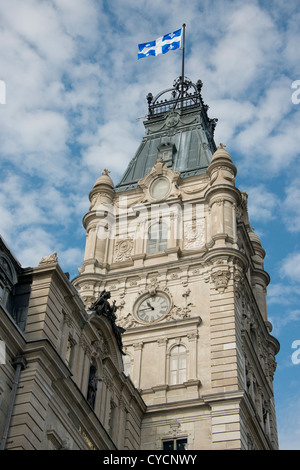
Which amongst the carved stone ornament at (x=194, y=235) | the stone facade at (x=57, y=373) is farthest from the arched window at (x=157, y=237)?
the stone facade at (x=57, y=373)

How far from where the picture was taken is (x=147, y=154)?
68250 mm

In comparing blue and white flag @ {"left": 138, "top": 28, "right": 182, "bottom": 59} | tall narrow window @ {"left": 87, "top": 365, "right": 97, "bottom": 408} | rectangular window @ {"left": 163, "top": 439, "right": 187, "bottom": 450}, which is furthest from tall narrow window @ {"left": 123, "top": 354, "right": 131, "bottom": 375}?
blue and white flag @ {"left": 138, "top": 28, "right": 182, "bottom": 59}

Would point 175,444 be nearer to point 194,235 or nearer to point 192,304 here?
point 192,304

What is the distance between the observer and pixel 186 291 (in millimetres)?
51438

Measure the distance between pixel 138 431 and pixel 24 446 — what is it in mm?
15812

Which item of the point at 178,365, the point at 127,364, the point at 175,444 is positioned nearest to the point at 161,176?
the point at 127,364

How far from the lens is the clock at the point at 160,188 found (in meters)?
60.3

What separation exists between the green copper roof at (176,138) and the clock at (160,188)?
1743mm

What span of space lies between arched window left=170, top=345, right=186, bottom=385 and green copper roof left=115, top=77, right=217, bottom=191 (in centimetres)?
1810

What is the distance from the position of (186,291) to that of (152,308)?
101 inches

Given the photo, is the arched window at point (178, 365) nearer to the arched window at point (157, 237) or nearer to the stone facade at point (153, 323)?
the stone facade at point (153, 323)

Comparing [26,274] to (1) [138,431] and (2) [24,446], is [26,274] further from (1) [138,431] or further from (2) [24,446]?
(1) [138,431]

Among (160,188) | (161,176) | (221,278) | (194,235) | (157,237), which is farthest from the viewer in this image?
(161,176)

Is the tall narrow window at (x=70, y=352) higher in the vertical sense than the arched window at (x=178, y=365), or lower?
lower
